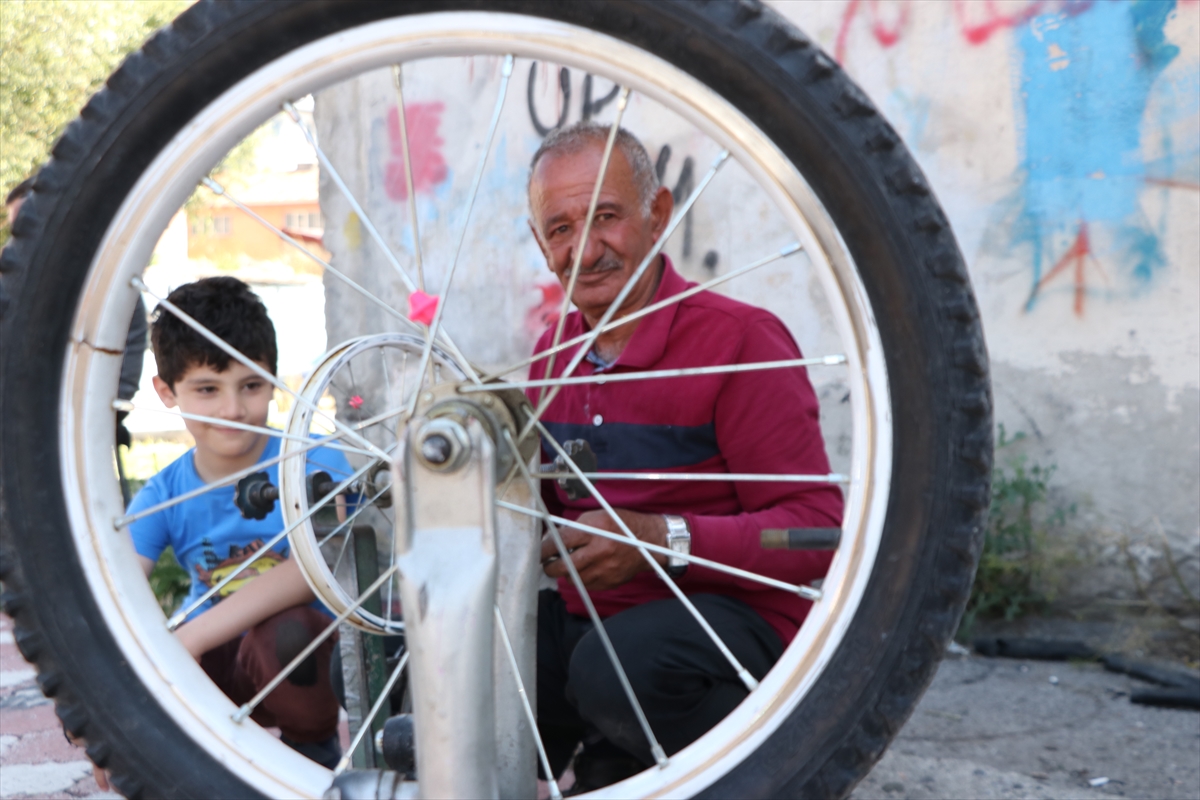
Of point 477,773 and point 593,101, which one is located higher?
point 593,101

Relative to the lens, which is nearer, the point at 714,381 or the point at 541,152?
the point at 714,381

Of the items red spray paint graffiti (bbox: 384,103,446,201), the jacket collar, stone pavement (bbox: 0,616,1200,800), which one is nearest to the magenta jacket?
the jacket collar

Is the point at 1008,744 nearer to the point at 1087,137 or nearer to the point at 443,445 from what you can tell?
the point at 1087,137

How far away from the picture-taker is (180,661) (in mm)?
1277

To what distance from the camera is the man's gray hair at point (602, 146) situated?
6.14 feet

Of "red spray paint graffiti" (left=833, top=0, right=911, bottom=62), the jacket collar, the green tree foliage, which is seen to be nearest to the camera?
the jacket collar

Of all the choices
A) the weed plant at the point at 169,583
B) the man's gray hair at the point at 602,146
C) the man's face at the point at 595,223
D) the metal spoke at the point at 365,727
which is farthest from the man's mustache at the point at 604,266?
the weed plant at the point at 169,583

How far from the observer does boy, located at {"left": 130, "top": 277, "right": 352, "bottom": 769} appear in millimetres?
1899

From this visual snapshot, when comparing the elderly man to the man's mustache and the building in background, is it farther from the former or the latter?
the building in background

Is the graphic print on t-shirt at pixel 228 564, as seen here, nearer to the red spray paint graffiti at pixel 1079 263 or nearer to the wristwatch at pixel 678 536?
the wristwatch at pixel 678 536

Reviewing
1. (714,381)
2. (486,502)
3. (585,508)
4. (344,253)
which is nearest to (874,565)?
(486,502)

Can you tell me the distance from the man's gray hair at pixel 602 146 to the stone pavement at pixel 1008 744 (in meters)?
1.21

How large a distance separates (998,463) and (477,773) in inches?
92.4

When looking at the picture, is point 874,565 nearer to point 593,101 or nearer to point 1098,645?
point 1098,645
